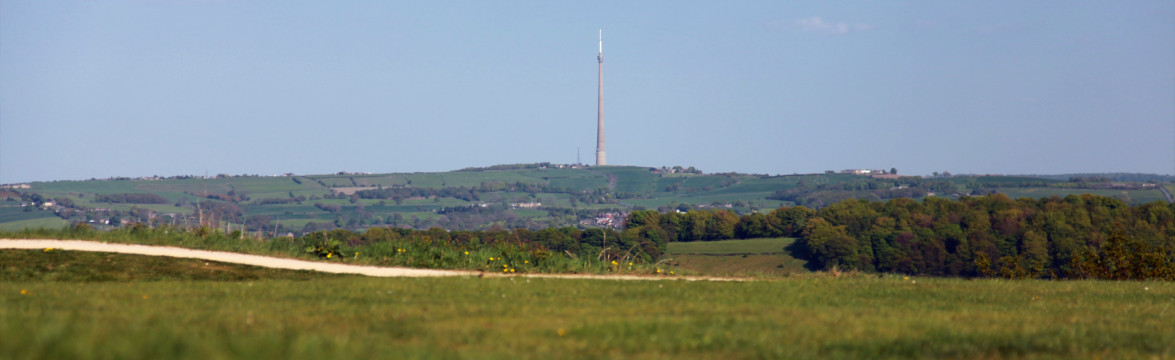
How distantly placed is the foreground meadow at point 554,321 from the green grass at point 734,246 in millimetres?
81434

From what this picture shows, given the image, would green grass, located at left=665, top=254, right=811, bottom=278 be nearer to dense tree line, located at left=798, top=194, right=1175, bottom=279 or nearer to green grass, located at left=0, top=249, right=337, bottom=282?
dense tree line, located at left=798, top=194, right=1175, bottom=279

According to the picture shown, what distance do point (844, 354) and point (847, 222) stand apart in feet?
319

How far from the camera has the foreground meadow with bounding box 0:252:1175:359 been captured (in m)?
8.21

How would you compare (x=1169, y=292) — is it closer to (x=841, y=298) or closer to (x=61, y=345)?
(x=841, y=298)

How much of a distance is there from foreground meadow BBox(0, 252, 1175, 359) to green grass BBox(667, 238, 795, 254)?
81.4 m

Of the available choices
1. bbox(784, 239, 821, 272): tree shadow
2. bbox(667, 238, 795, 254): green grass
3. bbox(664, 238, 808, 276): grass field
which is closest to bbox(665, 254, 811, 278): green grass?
bbox(664, 238, 808, 276): grass field

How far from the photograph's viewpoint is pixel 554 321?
37.0 feet

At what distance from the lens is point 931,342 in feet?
33.3

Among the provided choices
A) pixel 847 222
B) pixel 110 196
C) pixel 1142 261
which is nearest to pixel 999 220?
pixel 847 222

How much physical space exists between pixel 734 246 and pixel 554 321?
3663 inches

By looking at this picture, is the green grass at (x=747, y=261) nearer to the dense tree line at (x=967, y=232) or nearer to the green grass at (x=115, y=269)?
the dense tree line at (x=967, y=232)

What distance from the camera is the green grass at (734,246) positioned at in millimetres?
99312

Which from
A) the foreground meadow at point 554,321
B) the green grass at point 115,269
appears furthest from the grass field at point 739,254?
the foreground meadow at point 554,321

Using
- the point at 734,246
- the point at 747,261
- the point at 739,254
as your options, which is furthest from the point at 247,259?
the point at 734,246
